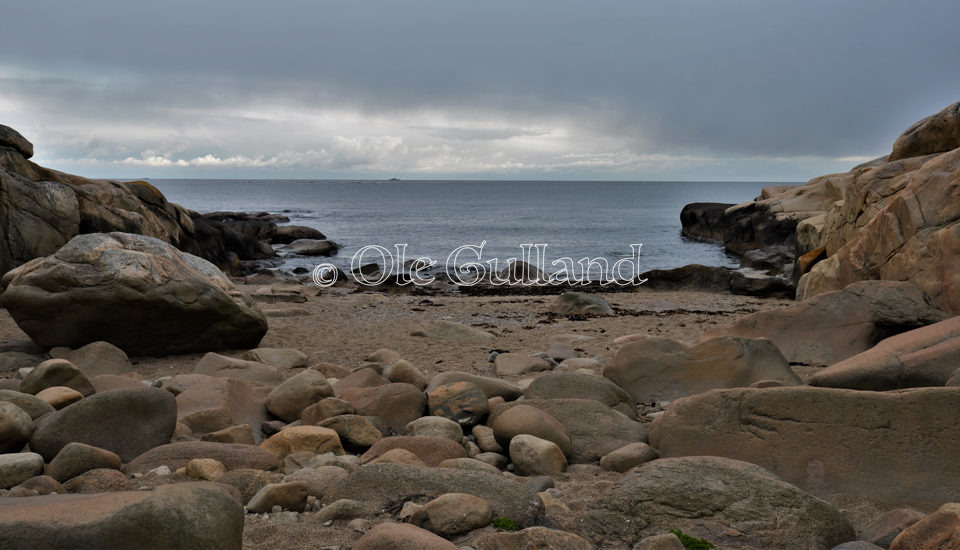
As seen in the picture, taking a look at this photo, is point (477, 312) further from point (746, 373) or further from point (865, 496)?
point (865, 496)

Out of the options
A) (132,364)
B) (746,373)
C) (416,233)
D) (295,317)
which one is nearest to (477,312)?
(295,317)

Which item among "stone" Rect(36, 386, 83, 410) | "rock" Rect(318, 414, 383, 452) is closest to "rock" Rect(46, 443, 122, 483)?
"stone" Rect(36, 386, 83, 410)

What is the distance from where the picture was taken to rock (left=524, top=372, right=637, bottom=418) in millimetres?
6875

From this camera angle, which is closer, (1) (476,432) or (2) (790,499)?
(2) (790,499)

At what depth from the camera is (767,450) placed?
4.71m

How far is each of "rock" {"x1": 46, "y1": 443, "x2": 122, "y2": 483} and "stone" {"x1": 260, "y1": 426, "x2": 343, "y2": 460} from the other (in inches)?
42.7

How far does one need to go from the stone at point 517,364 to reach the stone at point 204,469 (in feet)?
15.5

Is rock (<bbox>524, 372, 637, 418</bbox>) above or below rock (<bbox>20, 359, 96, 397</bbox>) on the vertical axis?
below

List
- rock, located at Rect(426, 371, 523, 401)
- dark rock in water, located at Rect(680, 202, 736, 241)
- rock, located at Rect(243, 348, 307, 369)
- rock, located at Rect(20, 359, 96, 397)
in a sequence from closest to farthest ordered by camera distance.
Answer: rock, located at Rect(20, 359, 96, 397), rock, located at Rect(426, 371, 523, 401), rock, located at Rect(243, 348, 307, 369), dark rock in water, located at Rect(680, 202, 736, 241)

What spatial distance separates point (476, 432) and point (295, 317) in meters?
8.90

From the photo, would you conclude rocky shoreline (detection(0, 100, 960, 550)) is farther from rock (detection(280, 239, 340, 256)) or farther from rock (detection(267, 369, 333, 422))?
rock (detection(280, 239, 340, 256))

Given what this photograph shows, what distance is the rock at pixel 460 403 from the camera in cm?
619

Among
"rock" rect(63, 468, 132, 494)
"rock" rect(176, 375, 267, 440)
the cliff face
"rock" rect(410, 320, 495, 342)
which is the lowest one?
"rock" rect(410, 320, 495, 342)

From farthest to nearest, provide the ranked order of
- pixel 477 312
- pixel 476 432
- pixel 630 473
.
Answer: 1. pixel 477 312
2. pixel 476 432
3. pixel 630 473
